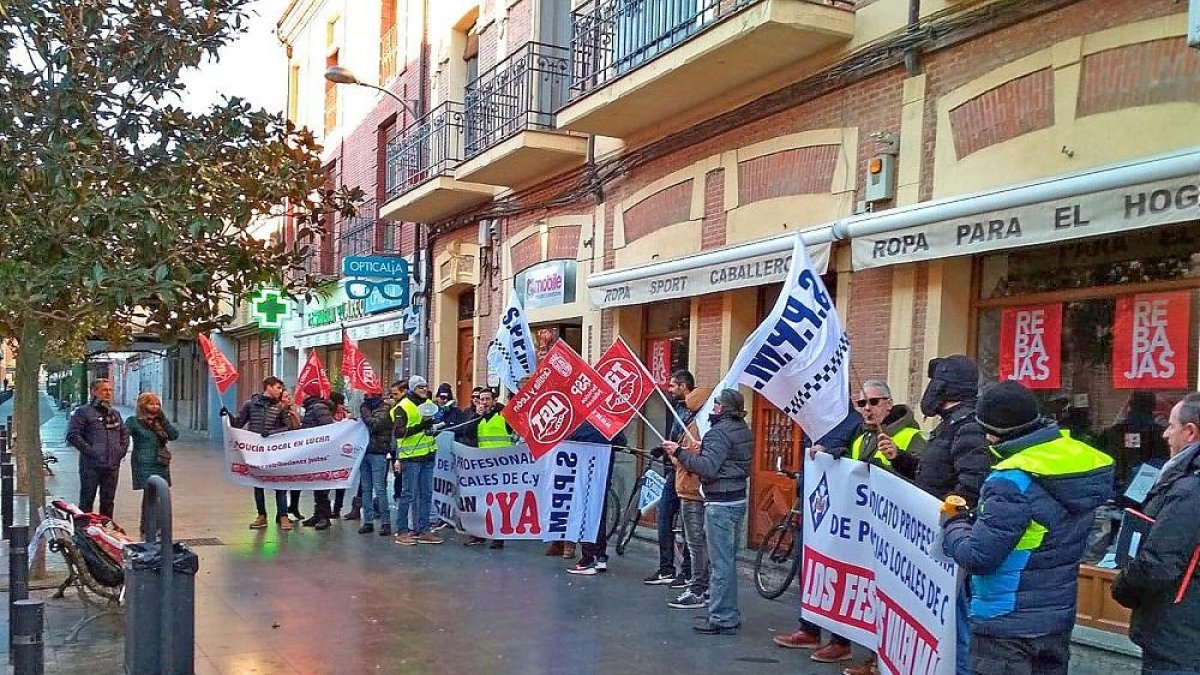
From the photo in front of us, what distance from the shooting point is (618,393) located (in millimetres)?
8477

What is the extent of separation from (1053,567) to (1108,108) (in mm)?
3821

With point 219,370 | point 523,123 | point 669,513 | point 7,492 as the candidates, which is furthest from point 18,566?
point 523,123

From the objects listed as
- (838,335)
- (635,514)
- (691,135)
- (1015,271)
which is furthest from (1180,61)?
(635,514)

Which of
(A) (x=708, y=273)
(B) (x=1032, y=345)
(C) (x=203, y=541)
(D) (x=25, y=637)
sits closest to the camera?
(D) (x=25, y=637)

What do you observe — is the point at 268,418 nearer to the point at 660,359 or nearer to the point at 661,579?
the point at 660,359

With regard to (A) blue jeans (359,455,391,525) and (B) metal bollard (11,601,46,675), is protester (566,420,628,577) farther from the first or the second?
(B) metal bollard (11,601,46,675)

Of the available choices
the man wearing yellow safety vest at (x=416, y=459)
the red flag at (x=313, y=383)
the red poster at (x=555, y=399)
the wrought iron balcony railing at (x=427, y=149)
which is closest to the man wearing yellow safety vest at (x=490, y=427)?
the man wearing yellow safety vest at (x=416, y=459)

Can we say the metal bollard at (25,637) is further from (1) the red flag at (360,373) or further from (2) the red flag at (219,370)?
(2) the red flag at (219,370)

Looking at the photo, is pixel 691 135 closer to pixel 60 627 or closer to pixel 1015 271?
pixel 1015 271

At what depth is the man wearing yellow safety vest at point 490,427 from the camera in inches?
418

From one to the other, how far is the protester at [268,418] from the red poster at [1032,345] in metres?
8.00

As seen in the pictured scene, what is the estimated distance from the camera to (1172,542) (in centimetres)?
376

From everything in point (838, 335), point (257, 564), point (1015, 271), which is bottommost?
point (257, 564)

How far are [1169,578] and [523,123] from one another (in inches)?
428
